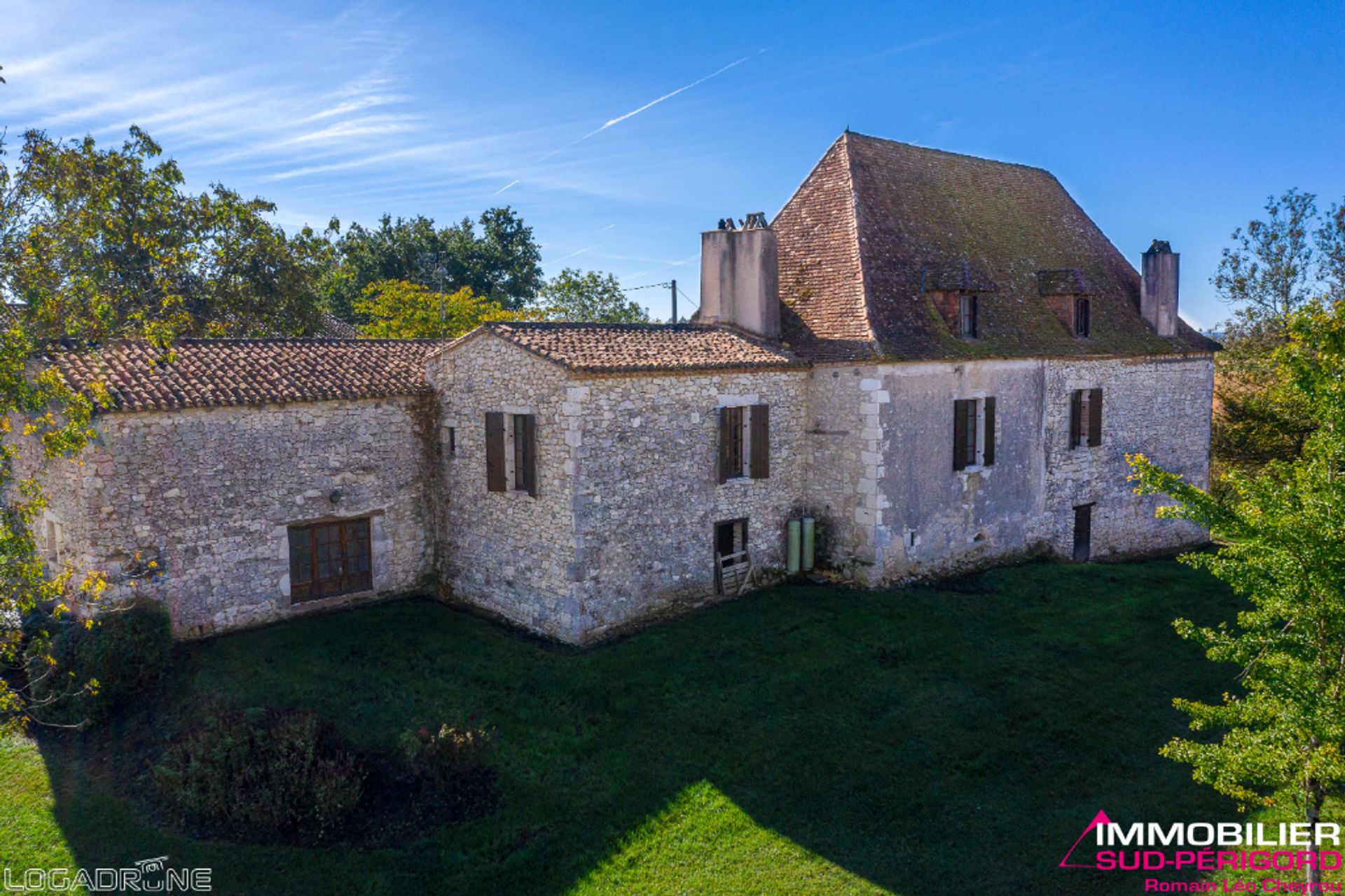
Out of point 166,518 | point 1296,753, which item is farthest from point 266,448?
point 1296,753

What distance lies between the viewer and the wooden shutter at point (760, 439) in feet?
58.8

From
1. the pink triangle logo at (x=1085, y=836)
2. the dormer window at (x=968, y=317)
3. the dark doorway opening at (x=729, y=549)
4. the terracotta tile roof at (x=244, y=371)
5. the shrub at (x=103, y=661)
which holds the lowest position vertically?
the pink triangle logo at (x=1085, y=836)

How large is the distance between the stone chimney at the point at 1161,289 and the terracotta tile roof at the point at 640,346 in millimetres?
12242

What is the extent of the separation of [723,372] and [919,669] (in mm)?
6448

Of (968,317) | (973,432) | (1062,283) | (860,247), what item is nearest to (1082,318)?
(1062,283)

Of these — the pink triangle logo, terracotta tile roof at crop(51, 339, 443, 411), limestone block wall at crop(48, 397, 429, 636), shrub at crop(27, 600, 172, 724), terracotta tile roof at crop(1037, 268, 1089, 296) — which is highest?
terracotta tile roof at crop(1037, 268, 1089, 296)

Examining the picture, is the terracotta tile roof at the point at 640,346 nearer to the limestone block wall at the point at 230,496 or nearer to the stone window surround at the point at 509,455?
the stone window surround at the point at 509,455

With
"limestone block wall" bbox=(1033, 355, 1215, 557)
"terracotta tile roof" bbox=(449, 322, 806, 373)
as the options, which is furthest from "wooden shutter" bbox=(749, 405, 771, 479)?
"limestone block wall" bbox=(1033, 355, 1215, 557)

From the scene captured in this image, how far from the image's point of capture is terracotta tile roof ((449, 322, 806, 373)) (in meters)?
15.6

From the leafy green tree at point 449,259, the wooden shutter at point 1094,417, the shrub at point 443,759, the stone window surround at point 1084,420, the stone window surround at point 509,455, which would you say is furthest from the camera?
the leafy green tree at point 449,259

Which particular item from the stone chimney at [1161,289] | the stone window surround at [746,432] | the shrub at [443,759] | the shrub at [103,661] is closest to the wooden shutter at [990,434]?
the stone window surround at [746,432]

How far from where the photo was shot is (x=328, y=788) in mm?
11469

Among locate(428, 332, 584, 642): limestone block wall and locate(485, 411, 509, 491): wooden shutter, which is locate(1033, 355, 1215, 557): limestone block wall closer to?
locate(428, 332, 584, 642): limestone block wall

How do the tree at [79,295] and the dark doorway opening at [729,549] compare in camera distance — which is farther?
the dark doorway opening at [729,549]
